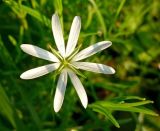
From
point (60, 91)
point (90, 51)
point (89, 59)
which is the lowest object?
point (60, 91)

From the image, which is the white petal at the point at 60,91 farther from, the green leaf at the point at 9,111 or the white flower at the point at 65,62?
the green leaf at the point at 9,111

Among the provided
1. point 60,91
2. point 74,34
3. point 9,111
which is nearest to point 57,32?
point 74,34

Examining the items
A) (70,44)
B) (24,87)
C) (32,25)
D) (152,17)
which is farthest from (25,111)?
(152,17)

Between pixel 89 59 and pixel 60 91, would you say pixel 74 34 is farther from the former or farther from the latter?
pixel 89 59

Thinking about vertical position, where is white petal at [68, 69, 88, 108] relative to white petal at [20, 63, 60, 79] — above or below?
below

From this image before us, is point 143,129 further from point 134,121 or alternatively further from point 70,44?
point 70,44

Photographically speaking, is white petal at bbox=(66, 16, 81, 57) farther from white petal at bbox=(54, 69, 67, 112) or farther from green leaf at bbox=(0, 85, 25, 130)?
green leaf at bbox=(0, 85, 25, 130)

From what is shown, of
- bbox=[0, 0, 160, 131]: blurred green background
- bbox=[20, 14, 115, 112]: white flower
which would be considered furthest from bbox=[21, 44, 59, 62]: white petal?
bbox=[0, 0, 160, 131]: blurred green background

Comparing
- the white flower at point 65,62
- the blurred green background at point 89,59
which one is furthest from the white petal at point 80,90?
the blurred green background at point 89,59
